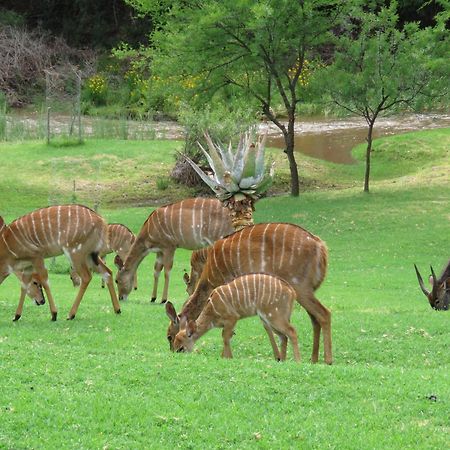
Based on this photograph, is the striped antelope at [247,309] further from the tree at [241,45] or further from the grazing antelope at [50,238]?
the tree at [241,45]

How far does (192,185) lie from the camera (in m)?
25.3

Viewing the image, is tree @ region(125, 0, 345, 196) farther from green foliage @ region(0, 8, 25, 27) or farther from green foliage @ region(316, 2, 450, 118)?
green foliage @ region(0, 8, 25, 27)

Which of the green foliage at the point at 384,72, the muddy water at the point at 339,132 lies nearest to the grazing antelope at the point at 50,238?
the green foliage at the point at 384,72

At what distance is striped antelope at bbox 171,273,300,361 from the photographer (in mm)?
8609

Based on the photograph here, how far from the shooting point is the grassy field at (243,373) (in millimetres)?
6523

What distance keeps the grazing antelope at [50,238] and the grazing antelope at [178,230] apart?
1.80 m

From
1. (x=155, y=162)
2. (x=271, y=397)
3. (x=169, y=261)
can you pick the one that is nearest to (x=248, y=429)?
(x=271, y=397)

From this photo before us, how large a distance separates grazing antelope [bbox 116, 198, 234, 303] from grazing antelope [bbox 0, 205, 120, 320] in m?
1.80

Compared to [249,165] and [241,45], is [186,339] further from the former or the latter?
[241,45]

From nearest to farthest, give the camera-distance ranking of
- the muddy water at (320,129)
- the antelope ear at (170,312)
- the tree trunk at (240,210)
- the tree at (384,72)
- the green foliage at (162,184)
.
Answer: the antelope ear at (170,312), the tree trunk at (240,210), the tree at (384,72), the green foliage at (162,184), the muddy water at (320,129)

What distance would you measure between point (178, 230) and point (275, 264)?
12.4ft

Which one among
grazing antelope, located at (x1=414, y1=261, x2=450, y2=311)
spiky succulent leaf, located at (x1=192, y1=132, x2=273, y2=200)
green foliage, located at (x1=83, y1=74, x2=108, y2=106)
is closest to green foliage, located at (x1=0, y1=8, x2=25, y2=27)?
green foliage, located at (x1=83, y1=74, x2=108, y2=106)

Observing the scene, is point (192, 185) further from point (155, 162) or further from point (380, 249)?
point (380, 249)

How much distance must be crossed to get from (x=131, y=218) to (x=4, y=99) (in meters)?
18.2
